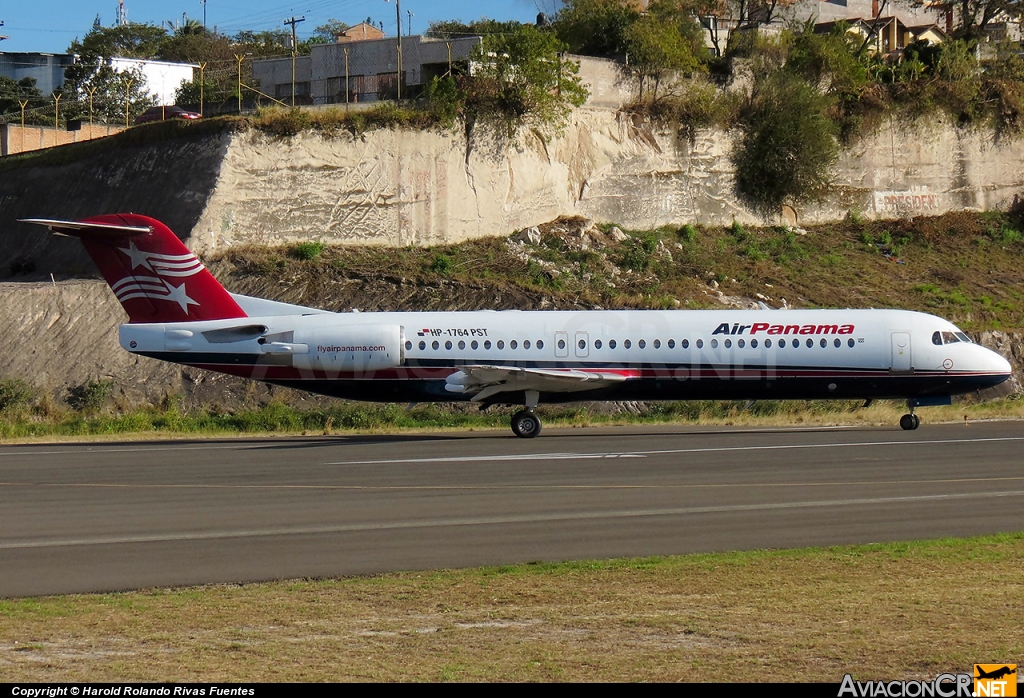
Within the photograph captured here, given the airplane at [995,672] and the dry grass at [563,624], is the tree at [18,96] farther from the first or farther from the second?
the airplane at [995,672]

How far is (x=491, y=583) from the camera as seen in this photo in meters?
11.1

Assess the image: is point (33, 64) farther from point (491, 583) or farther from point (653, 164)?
point (491, 583)

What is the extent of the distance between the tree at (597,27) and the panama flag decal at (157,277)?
31219mm

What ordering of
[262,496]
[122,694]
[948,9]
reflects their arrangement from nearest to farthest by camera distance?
[122,694]
[262,496]
[948,9]

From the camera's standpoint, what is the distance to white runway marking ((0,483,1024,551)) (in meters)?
14.1

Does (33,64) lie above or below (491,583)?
above

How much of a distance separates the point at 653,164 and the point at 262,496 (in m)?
39.6

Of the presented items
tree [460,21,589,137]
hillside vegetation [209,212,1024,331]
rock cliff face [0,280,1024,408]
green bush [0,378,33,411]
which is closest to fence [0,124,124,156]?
tree [460,21,589,137]

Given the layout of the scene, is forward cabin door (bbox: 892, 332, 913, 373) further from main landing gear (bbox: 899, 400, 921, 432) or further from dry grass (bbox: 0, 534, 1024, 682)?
dry grass (bbox: 0, 534, 1024, 682)

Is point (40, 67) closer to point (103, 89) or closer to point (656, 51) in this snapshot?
point (103, 89)

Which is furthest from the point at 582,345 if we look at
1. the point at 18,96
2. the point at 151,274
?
the point at 18,96

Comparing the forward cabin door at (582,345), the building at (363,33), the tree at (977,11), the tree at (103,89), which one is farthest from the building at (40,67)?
the forward cabin door at (582,345)

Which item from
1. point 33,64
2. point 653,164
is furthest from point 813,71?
point 33,64

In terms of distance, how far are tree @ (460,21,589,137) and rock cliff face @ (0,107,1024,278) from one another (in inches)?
46.8
